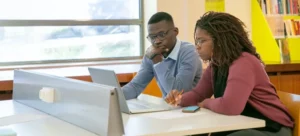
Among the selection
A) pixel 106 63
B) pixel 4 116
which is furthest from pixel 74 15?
pixel 4 116

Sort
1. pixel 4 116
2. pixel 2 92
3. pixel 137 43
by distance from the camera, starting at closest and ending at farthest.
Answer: pixel 4 116, pixel 2 92, pixel 137 43

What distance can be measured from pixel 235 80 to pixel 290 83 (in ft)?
8.74

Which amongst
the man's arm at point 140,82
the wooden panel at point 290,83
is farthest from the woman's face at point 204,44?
the wooden panel at point 290,83

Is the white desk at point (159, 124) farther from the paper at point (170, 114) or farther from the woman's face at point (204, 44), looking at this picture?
the woman's face at point (204, 44)

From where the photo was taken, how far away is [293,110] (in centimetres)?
204

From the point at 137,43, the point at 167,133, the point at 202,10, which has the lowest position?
the point at 167,133

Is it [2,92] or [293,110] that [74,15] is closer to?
[2,92]

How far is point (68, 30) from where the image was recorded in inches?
175

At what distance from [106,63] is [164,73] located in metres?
1.84

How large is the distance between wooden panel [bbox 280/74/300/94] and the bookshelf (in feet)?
1.04

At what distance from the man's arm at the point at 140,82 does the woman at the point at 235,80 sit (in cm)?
41

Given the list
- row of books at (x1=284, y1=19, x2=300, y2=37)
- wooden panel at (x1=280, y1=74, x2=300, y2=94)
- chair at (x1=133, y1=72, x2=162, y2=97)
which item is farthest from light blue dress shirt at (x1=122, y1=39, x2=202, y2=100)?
row of books at (x1=284, y1=19, x2=300, y2=37)

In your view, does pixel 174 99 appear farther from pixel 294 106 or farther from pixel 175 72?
pixel 294 106

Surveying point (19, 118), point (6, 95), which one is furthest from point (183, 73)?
point (6, 95)
